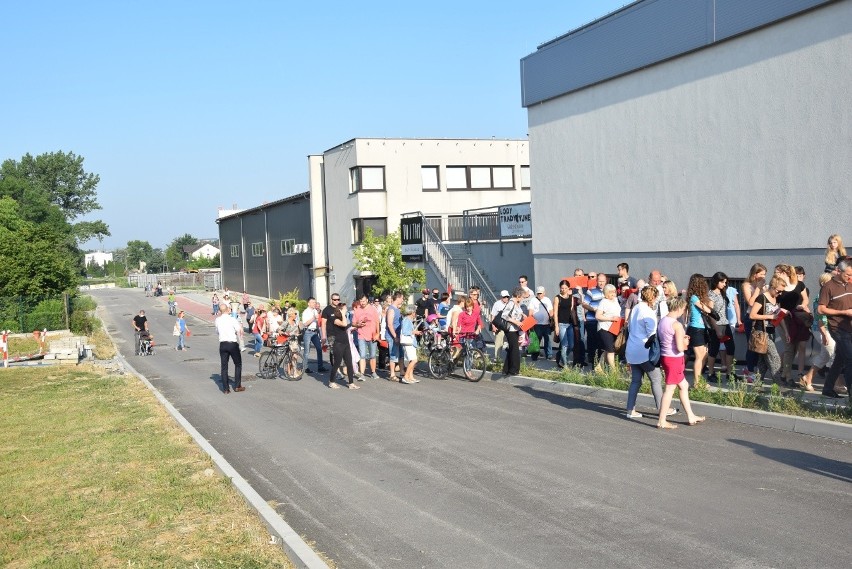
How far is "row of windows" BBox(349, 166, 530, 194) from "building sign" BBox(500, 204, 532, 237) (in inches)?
798

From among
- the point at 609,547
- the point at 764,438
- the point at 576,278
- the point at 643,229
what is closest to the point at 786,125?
the point at 643,229

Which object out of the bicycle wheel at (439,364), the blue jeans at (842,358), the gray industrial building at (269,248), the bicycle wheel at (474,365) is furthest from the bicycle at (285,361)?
the gray industrial building at (269,248)

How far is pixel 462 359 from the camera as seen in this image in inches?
672

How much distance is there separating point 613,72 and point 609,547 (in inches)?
547

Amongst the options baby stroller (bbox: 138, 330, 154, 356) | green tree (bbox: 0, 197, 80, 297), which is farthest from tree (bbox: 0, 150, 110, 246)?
baby stroller (bbox: 138, 330, 154, 356)

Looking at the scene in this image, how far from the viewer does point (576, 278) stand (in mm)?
17688

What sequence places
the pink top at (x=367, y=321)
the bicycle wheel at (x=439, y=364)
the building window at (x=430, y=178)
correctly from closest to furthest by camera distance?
the bicycle wheel at (x=439, y=364) < the pink top at (x=367, y=321) < the building window at (x=430, y=178)

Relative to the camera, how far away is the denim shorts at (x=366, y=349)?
59.0 feet

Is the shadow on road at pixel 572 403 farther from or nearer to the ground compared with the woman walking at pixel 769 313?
nearer to the ground

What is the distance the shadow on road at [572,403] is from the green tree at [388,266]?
19999 mm

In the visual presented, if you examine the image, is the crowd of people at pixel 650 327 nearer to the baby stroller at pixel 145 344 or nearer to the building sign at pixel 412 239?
the baby stroller at pixel 145 344

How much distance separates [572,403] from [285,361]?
27.7ft

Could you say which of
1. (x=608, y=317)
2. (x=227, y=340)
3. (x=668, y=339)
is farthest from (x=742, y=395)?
(x=227, y=340)

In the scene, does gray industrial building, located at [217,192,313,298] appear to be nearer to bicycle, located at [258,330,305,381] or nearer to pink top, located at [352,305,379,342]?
bicycle, located at [258,330,305,381]
